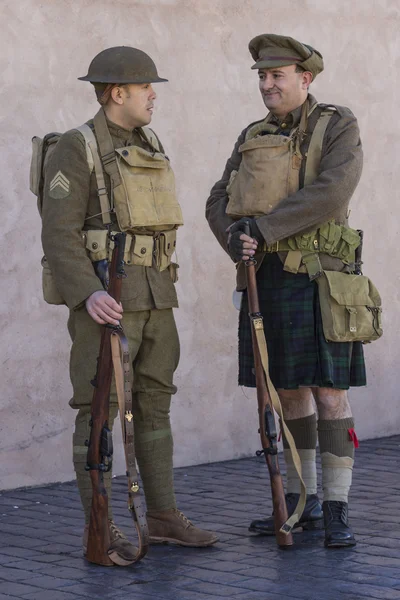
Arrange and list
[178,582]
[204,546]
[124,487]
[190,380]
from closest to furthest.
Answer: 1. [178,582]
2. [204,546]
3. [124,487]
4. [190,380]

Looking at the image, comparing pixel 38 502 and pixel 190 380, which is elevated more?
pixel 190 380

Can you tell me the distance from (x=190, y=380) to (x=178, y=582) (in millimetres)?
2857

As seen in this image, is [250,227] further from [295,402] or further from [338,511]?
[338,511]

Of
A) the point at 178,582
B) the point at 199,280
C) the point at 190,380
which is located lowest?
the point at 178,582

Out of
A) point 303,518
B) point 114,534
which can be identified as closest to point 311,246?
point 303,518

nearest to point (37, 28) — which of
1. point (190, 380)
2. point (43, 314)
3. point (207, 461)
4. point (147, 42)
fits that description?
point (147, 42)

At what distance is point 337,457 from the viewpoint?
5.42 metres

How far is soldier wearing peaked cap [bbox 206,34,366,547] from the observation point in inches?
210

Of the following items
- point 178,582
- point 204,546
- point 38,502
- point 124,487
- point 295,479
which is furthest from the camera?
point 124,487

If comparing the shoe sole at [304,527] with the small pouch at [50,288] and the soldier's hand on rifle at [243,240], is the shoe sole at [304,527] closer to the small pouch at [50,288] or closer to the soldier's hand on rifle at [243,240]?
the soldier's hand on rifle at [243,240]

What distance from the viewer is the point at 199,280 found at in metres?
7.58

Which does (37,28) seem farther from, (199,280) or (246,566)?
(246,566)

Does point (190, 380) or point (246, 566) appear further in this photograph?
point (190, 380)

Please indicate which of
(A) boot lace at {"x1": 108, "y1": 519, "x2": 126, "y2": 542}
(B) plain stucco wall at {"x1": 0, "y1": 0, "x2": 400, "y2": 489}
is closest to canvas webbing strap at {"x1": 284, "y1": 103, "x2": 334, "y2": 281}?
(A) boot lace at {"x1": 108, "y1": 519, "x2": 126, "y2": 542}
